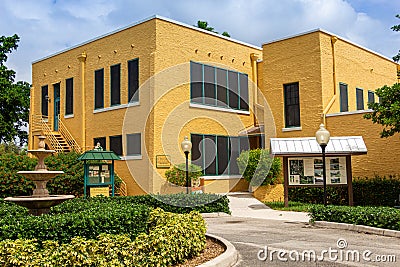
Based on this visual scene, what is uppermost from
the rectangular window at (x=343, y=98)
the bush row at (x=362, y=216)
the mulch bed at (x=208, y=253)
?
the rectangular window at (x=343, y=98)

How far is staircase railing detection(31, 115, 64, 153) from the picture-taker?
25.8m

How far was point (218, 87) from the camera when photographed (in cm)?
2534

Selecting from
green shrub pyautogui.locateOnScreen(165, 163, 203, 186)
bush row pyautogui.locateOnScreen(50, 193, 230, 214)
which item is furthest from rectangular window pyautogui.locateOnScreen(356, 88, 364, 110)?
bush row pyautogui.locateOnScreen(50, 193, 230, 214)

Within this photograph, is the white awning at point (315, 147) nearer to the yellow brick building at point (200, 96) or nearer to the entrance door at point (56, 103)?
the yellow brick building at point (200, 96)

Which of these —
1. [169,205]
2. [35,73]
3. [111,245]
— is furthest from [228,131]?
[111,245]

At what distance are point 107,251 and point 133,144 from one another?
16262mm

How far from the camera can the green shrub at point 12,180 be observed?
18.9m

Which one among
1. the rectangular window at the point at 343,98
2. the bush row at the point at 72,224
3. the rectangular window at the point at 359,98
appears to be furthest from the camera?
the rectangular window at the point at 359,98

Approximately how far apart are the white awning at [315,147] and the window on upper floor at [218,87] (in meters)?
6.83

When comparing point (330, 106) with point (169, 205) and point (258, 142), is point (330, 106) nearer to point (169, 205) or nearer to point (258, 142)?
point (258, 142)

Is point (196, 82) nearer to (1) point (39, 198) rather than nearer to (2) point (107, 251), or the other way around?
(1) point (39, 198)

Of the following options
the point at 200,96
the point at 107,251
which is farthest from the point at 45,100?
the point at 107,251

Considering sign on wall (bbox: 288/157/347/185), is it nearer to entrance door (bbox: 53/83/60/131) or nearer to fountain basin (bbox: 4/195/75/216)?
fountain basin (bbox: 4/195/75/216)

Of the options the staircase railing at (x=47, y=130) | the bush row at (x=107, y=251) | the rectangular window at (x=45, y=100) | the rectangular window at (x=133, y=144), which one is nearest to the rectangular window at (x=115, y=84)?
the rectangular window at (x=133, y=144)
